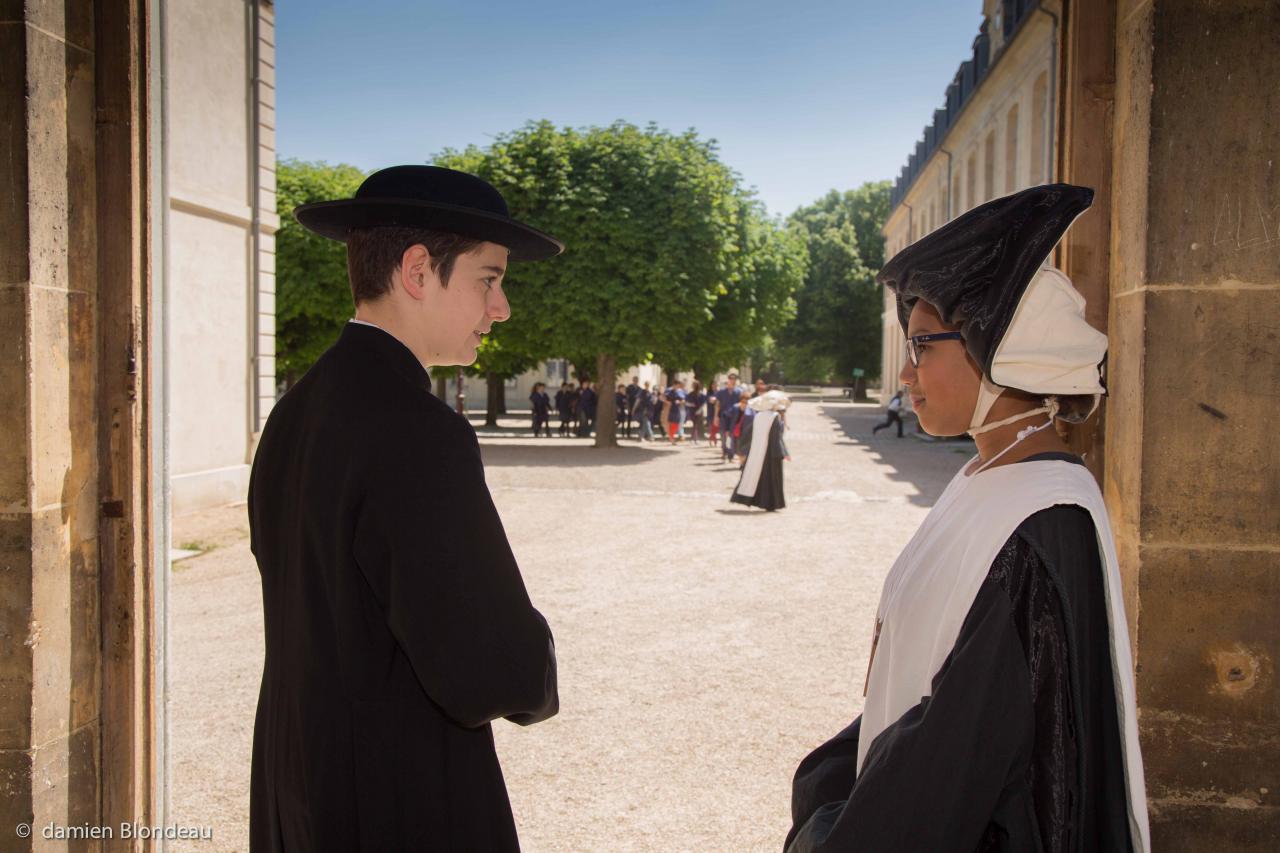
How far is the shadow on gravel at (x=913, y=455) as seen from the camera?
16.2 metres

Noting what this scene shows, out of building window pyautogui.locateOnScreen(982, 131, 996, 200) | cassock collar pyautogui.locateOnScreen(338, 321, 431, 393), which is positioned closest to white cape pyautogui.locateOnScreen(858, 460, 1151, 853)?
cassock collar pyautogui.locateOnScreen(338, 321, 431, 393)

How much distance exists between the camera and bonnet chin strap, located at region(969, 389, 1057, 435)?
172 cm

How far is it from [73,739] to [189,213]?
11159 millimetres

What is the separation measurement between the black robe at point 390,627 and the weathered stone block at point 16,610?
1.11 meters

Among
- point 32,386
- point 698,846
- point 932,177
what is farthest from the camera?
point 932,177

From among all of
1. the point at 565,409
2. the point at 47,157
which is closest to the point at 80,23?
the point at 47,157

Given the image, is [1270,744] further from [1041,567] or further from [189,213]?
[189,213]

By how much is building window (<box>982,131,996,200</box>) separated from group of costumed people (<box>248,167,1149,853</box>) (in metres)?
24.8

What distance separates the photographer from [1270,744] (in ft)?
8.05

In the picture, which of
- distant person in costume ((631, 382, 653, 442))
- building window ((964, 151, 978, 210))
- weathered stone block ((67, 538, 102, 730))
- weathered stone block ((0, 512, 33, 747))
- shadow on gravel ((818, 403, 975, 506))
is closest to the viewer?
weathered stone block ((0, 512, 33, 747))

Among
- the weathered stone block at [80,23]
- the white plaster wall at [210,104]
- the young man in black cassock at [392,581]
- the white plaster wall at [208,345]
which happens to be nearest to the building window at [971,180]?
the white plaster wall at [210,104]

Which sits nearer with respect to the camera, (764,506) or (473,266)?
(473,266)

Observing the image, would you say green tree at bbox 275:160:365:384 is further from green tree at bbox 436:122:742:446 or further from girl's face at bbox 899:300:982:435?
girl's face at bbox 899:300:982:435

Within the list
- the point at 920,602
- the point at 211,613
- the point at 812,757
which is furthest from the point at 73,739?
the point at 211,613
